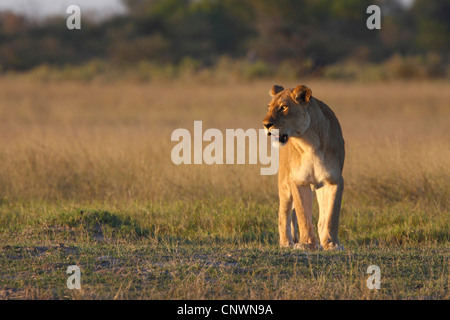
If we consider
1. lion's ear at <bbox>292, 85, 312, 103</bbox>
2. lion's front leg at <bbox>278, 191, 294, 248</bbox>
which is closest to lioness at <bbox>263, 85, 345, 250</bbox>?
lion's ear at <bbox>292, 85, 312, 103</bbox>

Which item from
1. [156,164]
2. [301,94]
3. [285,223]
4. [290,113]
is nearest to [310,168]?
[290,113]

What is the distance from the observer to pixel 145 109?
21109mm

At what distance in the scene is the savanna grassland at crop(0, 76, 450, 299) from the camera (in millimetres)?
5141

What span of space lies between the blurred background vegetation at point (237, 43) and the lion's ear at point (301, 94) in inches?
761

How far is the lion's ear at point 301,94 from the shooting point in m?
6.23

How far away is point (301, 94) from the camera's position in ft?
20.5

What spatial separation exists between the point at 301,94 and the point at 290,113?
21 cm

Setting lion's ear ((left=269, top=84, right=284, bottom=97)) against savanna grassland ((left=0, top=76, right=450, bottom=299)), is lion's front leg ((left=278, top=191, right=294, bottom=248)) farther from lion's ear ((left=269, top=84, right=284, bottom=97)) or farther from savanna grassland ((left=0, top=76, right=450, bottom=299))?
lion's ear ((left=269, top=84, right=284, bottom=97))

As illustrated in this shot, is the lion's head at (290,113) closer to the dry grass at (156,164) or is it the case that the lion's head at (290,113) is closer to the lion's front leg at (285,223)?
the lion's front leg at (285,223)

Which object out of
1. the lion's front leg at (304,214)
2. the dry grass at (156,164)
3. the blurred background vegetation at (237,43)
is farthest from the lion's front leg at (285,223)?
the blurred background vegetation at (237,43)
